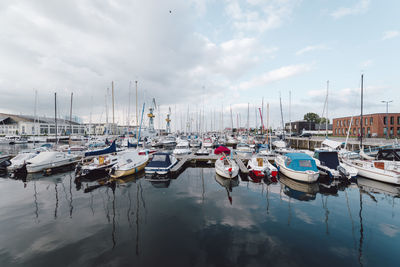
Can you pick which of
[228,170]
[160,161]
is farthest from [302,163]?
[160,161]

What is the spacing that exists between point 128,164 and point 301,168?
20.2 m

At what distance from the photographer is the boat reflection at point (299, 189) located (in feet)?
46.8

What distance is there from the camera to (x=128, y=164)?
2008 centimetres

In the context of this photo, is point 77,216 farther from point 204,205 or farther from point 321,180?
point 321,180

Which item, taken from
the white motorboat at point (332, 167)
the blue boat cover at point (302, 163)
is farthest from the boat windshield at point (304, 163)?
the white motorboat at point (332, 167)

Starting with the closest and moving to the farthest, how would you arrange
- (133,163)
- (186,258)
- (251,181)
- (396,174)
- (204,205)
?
(186,258)
(204,205)
(396,174)
(251,181)
(133,163)

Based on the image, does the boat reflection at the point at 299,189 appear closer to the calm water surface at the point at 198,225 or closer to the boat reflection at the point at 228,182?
the calm water surface at the point at 198,225

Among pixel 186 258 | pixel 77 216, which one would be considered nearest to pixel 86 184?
pixel 77 216

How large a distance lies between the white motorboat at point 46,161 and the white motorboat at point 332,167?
3545 centimetres

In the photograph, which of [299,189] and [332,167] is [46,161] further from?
[332,167]

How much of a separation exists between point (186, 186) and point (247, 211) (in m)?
7.26

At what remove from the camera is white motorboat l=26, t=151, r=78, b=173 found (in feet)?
68.8

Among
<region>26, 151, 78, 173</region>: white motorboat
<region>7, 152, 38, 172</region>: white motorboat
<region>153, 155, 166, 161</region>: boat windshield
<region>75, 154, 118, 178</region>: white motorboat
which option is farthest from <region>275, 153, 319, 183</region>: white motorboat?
<region>7, 152, 38, 172</region>: white motorboat

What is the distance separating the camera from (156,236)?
859 centimetres
